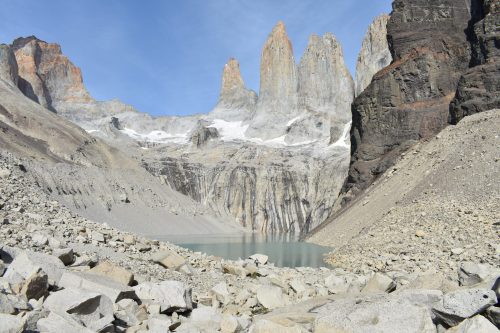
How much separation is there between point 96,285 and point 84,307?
147cm

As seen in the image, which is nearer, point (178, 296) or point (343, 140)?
point (178, 296)

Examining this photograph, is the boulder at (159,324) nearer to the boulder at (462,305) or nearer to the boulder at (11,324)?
the boulder at (11,324)

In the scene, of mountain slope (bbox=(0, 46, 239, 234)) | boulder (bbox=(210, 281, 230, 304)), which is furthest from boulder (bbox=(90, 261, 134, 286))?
mountain slope (bbox=(0, 46, 239, 234))

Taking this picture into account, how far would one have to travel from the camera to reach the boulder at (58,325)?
21.4ft

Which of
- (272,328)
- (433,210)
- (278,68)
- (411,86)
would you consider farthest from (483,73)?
(278,68)

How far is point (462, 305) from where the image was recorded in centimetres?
639

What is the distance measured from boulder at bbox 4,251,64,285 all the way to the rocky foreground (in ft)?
0.08

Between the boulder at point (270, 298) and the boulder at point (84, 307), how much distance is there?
4.20m

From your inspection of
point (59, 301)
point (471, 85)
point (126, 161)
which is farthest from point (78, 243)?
point (126, 161)

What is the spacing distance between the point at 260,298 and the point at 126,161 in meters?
67.9

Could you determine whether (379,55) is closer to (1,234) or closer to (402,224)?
(402,224)

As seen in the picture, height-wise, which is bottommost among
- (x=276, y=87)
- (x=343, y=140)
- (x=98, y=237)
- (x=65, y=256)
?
(x=65, y=256)

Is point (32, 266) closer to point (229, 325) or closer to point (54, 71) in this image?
point (229, 325)

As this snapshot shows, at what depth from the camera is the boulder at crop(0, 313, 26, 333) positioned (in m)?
5.67
